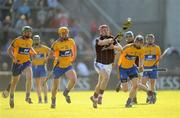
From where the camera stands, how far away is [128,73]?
2322cm

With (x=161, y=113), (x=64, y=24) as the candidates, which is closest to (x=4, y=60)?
(x=64, y=24)

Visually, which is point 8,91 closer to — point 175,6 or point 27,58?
point 27,58

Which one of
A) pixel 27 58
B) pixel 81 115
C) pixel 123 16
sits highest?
pixel 123 16

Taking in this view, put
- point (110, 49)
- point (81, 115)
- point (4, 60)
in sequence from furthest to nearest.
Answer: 1. point (4, 60)
2. point (110, 49)
3. point (81, 115)

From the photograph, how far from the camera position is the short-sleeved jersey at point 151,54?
26141 millimetres

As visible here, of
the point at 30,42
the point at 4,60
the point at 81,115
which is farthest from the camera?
the point at 4,60

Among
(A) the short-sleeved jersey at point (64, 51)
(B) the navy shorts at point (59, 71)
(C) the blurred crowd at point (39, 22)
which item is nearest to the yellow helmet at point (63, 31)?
(A) the short-sleeved jersey at point (64, 51)

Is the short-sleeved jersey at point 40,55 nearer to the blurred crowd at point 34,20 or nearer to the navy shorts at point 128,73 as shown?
the navy shorts at point 128,73

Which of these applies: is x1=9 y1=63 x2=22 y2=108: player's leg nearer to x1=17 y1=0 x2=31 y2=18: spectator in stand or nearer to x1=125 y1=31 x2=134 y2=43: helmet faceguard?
x1=125 y1=31 x2=134 y2=43: helmet faceguard

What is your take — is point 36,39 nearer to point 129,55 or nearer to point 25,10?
point 129,55

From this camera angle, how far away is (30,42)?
23359 millimetres

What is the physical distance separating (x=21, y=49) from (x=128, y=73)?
128 inches

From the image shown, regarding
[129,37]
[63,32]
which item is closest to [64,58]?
[63,32]

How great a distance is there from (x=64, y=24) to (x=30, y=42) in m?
15.2
